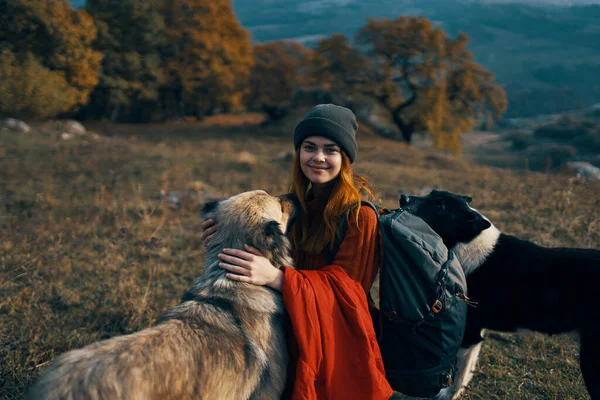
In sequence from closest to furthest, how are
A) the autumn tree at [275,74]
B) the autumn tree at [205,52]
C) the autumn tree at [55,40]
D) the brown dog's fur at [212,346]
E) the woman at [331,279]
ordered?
the brown dog's fur at [212,346], the woman at [331,279], the autumn tree at [55,40], the autumn tree at [205,52], the autumn tree at [275,74]

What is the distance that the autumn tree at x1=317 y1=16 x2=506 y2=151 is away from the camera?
27.9 meters

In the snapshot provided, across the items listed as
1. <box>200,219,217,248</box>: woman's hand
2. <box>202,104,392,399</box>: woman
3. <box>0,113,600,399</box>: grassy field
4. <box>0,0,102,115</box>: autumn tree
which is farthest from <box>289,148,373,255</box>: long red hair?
<box>0,0,102,115</box>: autumn tree

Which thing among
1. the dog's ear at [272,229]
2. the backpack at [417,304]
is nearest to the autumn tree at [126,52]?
the dog's ear at [272,229]

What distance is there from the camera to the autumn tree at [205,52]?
32.3 metres

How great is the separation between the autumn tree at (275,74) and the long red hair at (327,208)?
30.1 meters

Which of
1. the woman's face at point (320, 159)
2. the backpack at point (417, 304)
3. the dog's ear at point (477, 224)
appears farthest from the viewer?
the dog's ear at point (477, 224)

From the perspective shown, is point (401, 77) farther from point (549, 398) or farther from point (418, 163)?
point (549, 398)

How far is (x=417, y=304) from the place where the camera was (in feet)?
8.89

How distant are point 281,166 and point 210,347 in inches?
450

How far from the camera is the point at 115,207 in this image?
25.1 ft

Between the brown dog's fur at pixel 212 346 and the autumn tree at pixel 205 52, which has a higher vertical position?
the autumn tree at pixel 205 52

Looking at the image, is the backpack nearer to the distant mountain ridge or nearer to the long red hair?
the long red hair

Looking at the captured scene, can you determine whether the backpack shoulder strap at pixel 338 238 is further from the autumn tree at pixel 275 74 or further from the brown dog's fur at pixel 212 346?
the autumn tree at pixel 275 74

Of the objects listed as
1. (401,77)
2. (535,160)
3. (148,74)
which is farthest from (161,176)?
(535,160)
